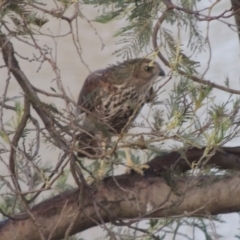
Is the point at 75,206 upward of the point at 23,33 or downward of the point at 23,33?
downward

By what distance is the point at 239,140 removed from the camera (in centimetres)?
233

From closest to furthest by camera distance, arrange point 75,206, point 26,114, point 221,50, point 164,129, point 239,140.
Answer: point 164,129
point 26,114
point 75,206
point 239,140
point 221,50

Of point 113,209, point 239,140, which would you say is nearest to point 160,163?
point 113,209

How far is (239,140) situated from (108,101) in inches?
40.0

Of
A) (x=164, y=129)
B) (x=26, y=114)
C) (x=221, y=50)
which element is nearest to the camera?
(x=164, y=129)

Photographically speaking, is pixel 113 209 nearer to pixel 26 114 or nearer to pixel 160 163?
pixel 160 163

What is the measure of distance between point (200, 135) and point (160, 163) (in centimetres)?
37

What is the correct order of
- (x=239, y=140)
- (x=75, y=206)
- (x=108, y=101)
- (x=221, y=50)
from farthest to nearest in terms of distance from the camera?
(x=221, y=50) < (x=239, y=140) < (x=108, y=101) < (x=75, y=206)

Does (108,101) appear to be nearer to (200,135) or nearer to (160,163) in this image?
(160,163)

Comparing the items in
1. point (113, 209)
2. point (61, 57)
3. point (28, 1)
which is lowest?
point (113, 209)

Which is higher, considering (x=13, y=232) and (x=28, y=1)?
(x=28, y=1)

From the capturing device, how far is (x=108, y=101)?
1410 mm

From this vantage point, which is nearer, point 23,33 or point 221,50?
point 23,33

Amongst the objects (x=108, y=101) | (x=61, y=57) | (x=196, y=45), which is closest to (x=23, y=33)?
(x=196, y=45)
